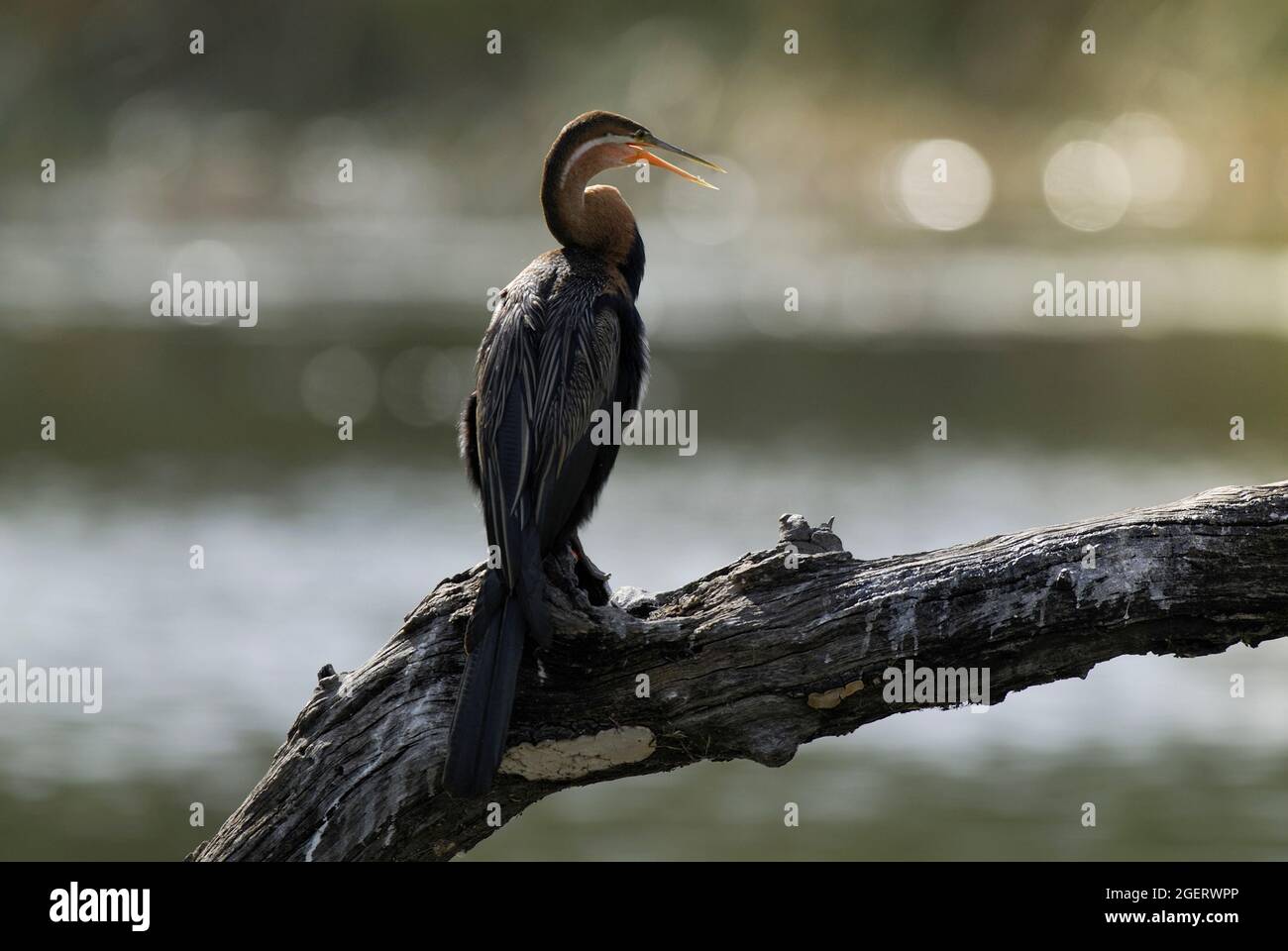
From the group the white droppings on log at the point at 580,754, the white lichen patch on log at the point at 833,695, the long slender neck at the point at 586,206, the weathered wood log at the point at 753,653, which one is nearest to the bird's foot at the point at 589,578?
the weathered wood log at the point at 753,653

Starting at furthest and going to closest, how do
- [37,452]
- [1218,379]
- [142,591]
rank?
[1218,379] < [37,452] < [142,591]

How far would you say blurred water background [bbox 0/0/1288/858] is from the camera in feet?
40.6

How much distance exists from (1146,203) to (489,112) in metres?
17.6

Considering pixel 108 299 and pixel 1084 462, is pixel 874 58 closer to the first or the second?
pixel 108 299

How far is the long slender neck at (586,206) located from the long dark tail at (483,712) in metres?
1.80

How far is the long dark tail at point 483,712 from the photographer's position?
4.50m

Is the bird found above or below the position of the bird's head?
below

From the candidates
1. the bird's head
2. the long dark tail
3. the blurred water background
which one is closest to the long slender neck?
the bird's head

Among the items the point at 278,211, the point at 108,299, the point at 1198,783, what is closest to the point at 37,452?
the point at 108,299

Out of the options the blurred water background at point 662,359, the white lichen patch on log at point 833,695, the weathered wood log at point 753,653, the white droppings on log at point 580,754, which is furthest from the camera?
the blurred water background at point 662,359

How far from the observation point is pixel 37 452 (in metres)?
19.0

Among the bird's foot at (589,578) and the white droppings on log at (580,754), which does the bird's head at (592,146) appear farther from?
the white droppings on log at (580,754)

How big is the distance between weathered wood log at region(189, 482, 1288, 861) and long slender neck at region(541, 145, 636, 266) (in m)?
1.53

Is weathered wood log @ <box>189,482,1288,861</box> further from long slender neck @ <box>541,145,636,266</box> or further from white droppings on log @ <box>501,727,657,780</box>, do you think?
long slender neck @ <box>541,145,636,266</box>
